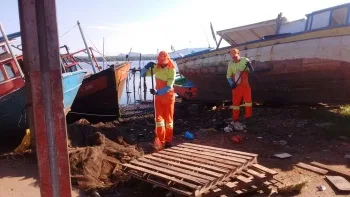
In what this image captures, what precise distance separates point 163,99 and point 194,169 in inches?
96.1

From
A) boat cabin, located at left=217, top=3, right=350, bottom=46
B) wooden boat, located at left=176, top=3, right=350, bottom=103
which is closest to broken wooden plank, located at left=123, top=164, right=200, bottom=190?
wooden boat, located at left=176, top=3, right=350, bottom=103

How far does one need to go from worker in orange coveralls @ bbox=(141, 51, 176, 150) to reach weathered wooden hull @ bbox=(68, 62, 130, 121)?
173 inches

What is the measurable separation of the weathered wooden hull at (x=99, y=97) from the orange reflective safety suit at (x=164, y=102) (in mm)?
4390

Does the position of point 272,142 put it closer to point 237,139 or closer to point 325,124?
point 237,139

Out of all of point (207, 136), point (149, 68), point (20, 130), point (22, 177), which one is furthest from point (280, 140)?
point (20, 130)

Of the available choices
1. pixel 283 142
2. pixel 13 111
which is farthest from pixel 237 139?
pixel 13 111

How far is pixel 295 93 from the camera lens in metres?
9.34

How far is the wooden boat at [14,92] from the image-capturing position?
7.37 metres

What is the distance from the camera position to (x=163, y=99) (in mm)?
6613

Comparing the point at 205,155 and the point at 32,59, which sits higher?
the point at 32,59

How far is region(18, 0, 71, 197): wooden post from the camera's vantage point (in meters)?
1.88

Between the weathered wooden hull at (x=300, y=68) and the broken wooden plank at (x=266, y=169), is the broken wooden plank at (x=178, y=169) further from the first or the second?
the weathered wooden hull at (x=300, y=68)

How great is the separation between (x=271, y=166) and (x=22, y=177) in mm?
4055

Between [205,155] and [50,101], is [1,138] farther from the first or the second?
[50,101]
